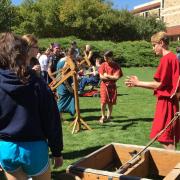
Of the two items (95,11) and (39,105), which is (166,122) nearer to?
(39,105)

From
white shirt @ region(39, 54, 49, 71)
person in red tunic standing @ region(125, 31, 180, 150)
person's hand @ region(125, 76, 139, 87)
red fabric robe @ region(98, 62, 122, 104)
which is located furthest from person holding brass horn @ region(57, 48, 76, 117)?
person's hand @ region(125, 76, 139, 87)

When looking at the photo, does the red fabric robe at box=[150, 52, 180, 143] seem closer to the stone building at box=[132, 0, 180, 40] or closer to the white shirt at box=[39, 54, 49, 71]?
the white shirt at box=[39, 54, 49, 71]

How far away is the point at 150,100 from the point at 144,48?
21.6m

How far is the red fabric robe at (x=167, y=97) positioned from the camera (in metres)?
5.23

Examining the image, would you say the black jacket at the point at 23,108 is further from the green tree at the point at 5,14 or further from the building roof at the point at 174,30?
the building roof at the point at 174,30

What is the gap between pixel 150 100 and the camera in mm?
13938

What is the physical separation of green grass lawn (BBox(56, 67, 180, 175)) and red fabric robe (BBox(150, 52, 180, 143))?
5.56 ft

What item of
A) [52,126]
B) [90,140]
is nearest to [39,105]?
[52,126]

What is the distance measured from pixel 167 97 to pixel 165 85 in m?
0.20

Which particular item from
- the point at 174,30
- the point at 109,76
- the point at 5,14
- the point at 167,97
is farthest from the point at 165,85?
the point at 174,30

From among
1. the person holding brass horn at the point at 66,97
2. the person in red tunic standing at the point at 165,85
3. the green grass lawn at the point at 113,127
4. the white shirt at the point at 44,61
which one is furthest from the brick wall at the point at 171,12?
the person in red tunic standing at the point at 165,85

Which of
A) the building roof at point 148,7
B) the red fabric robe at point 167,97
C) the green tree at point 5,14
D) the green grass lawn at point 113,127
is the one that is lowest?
the green grass lawn at point 113,127

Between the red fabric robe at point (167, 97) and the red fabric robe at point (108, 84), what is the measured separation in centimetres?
417

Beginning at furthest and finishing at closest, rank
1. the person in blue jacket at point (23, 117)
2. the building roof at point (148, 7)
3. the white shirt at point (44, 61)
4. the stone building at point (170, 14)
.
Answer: the building roof at point (148, 7), the stone building at point (170, 14), the white shirt at point (44, 61), the person in blue jacket at point (23, 117)
